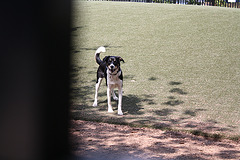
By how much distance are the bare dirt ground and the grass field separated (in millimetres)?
471

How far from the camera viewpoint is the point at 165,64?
1145 centimetres

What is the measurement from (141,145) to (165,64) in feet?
20.7

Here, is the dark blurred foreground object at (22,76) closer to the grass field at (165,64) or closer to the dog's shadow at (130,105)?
the grass field at (165,64)

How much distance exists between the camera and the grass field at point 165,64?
744 centimetres

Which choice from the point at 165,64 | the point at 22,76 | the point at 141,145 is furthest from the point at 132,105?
the point at 22,76

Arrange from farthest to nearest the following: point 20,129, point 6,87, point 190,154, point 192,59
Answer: point 192,59 → point 190,154 → point 20,129 → point 6,87

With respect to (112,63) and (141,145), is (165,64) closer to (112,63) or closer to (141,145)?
(112,63)

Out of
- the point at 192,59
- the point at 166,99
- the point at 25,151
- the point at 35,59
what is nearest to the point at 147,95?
the point at 166,99

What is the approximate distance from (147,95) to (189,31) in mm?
6915

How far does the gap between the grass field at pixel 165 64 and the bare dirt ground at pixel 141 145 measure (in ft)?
1.55

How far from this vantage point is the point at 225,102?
838cm

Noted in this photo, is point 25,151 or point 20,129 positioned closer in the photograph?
point 20,129

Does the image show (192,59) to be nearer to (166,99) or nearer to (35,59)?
(166,99)

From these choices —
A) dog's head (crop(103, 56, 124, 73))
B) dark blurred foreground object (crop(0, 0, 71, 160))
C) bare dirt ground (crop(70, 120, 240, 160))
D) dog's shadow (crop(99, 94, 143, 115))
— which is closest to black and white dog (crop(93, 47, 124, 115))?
dog's head (crop(103, 56, 124, 73))
